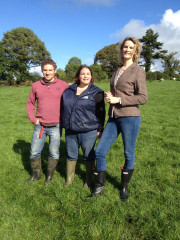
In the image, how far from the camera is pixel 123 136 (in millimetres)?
2889

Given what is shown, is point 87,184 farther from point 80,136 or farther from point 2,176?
point 2,176

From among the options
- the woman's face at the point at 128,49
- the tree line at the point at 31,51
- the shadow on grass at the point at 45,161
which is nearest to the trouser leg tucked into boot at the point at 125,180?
the shadow on grass at the point at 45,161

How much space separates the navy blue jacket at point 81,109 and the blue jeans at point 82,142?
14 centimetres

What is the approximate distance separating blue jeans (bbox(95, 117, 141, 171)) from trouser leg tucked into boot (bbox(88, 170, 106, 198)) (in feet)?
0.29

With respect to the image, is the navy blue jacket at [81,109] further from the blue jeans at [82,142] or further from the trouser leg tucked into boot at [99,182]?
the trouser leg tucked into boot at [99,182]

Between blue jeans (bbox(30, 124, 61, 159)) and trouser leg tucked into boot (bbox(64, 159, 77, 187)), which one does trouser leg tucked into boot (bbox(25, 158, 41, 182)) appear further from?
trouser leg tucked into boot (bbox(64, 159, 77, 187))

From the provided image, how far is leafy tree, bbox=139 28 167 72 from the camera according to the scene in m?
50.3

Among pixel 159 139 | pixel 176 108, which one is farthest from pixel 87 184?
pixel 176 108

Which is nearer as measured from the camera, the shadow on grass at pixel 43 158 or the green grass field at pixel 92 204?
the green grass field at pixel 92 204

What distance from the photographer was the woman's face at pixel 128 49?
2715 mm

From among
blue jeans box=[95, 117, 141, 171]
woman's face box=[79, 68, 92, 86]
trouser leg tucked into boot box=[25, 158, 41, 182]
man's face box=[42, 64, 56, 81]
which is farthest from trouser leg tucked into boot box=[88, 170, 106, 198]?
man's face box=[42, 64, 56, 81]

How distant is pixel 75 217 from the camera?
2770 millimetres

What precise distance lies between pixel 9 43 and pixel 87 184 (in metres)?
52.1

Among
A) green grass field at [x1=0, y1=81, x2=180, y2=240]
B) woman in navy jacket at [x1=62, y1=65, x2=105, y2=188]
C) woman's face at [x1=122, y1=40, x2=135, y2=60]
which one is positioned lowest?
green grass field at [x1=0, y1=81, x2=180, y2=240]
